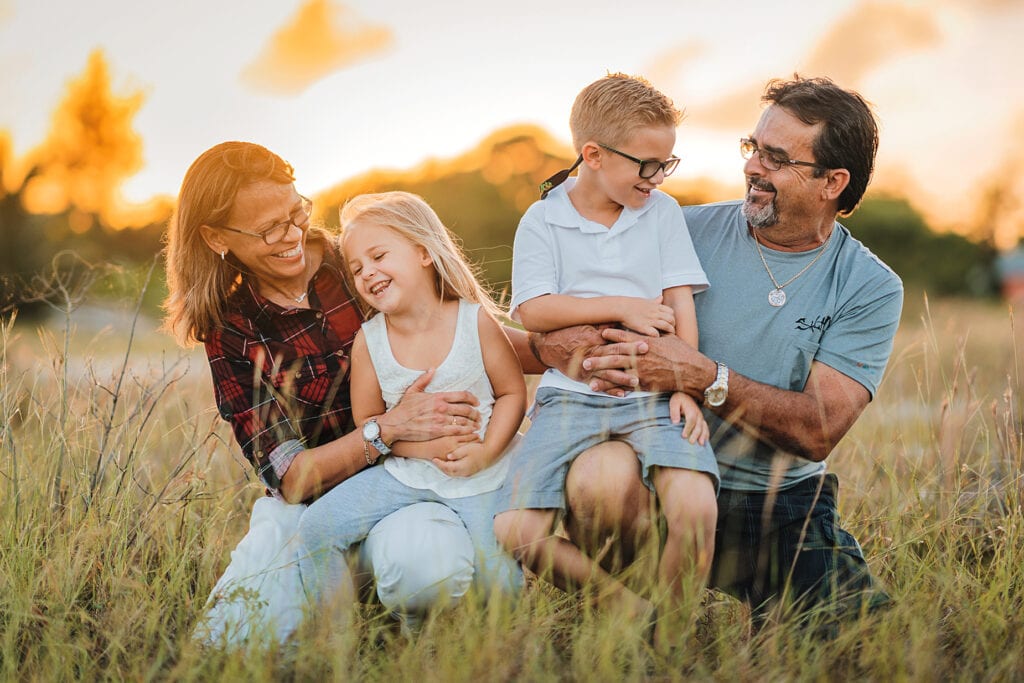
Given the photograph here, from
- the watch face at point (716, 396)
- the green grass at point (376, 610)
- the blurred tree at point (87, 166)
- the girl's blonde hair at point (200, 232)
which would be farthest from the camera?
the blurred tree at point (87, 166)

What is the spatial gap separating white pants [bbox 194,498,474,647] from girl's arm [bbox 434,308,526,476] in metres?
0.25

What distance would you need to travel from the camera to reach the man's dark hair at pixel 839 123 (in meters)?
3.56

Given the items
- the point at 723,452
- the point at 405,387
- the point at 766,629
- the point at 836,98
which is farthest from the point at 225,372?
the point at 836,98

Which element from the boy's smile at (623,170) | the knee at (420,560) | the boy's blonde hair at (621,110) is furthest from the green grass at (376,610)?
the boy's blonde hair at (621,110)

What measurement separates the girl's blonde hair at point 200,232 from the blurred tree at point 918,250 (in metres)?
29.4

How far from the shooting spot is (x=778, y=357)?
3430 millimetres

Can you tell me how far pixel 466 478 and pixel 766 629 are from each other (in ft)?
3.71

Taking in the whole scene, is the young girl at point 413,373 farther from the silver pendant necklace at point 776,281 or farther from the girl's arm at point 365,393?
the silver pendant necklace at point 776,281

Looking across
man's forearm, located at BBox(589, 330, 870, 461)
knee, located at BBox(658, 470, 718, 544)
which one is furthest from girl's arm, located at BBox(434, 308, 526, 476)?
knee, located at BBox(658, 470, 718, 544)

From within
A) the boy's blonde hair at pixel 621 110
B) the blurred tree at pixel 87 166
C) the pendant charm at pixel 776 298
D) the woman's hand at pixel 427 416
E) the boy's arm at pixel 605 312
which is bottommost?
the woman's hand at pixel 427 416

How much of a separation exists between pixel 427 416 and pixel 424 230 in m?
A: 0.68

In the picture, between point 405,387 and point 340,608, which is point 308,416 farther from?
point 340,608

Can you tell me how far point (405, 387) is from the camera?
3.33m

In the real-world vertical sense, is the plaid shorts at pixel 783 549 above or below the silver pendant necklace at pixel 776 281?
below
